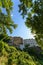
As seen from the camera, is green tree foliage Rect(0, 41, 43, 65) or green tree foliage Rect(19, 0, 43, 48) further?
green tree foliage Rect(19, 0, 43, 48)

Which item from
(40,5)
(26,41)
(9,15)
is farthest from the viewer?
(26,41)

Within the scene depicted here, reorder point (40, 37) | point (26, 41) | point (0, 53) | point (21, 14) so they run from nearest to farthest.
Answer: point (0, 53), point (21, 14), point (40, 37), point (26, 41)

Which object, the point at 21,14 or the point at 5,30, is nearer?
the point at 5,30

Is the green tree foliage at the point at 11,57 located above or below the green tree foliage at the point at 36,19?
below

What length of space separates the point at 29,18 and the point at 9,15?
18.1 ft

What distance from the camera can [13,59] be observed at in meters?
5.75

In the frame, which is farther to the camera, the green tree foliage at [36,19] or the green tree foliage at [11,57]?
the green tree foliage at [36,19]

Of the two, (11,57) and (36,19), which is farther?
(36,19)

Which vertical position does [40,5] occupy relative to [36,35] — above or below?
above

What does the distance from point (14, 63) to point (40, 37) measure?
6.95 meters

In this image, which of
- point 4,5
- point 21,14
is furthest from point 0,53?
point 21,14

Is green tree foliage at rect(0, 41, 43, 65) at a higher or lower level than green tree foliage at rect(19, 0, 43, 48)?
lower

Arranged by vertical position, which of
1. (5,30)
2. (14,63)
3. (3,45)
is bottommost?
(14,63)

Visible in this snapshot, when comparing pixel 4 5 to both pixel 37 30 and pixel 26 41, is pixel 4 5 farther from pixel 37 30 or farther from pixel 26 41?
pixel 26 41
